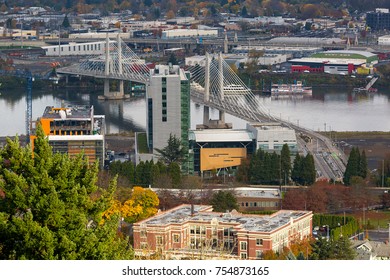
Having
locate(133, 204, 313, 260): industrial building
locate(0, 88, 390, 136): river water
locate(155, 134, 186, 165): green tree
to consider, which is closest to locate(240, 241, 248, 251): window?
Answer: locate(133, 204, 313, 260): industrial building

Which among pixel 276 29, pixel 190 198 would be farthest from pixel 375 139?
pixel 276 29

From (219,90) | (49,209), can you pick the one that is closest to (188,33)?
(219,90)

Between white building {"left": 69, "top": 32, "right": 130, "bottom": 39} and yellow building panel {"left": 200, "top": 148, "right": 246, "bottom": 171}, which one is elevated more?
white building {"left": 69, "top": 32, "right": 130, "bottom": 39}

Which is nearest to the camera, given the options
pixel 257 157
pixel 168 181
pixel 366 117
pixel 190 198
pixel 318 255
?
pixel 318 255

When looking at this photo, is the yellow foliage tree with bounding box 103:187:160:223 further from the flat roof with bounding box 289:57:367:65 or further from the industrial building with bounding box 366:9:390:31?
the industrial building with bounding box 366:9:390:31

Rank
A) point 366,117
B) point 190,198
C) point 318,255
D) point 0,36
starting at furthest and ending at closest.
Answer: point 0,36 < point 366,117 < point 190,198 < point 318,255

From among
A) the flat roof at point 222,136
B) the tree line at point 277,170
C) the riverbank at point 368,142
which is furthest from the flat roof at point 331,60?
the tree line at point 277,170
